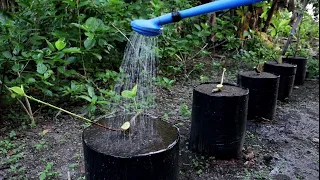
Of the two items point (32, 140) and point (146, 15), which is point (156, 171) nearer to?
A: point (32, 140)

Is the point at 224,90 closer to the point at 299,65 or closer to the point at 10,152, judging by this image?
the point at 10,152

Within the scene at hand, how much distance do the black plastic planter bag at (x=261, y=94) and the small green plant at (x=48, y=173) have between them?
6.49ft

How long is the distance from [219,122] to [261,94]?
106cm

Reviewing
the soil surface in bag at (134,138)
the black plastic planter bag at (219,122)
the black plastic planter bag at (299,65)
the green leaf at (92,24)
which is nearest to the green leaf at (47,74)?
the green leaf at (92,24)

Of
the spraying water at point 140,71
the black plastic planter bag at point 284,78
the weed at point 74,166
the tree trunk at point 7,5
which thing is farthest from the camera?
the black plastic planter bag at point 284,78

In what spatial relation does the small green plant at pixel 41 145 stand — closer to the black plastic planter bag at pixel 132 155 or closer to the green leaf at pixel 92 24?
the black plastic planter bag at pixel 132 155

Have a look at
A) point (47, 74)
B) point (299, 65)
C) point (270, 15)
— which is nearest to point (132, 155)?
point (47, 74)

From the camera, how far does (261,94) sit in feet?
9.65

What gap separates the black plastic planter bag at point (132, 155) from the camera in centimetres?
122

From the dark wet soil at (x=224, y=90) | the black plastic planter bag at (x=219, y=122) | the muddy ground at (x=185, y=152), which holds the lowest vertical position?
the muddy ground at (x=185, y=152)

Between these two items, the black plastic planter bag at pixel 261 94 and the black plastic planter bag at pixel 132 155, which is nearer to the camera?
the black plastic planter bag at pixel 132 155

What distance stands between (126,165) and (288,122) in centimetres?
233

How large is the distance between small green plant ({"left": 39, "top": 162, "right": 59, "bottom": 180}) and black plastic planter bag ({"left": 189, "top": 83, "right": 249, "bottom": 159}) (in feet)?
3.28

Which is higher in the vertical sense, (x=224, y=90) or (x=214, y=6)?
(x=214, y=6)
